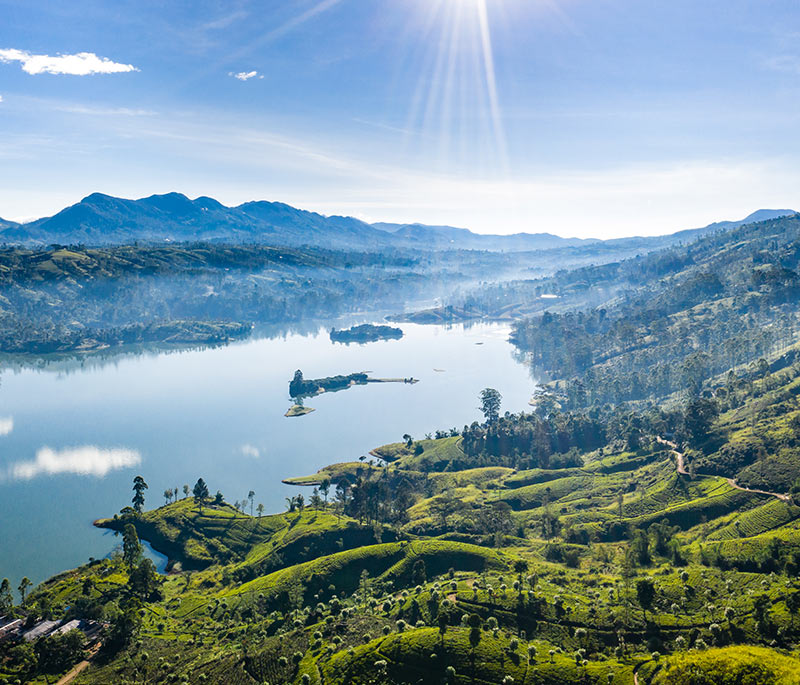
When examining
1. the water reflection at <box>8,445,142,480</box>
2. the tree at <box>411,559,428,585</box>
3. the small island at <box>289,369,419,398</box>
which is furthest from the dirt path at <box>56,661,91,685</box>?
the small island at <box>289,369,419,398</box>

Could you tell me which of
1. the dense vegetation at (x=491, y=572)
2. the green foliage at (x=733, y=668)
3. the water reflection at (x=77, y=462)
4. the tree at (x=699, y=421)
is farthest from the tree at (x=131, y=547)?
the tree at (x=699, y=421)

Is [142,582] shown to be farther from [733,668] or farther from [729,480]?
[729,480]

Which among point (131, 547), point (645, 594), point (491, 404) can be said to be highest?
point (645, 594)

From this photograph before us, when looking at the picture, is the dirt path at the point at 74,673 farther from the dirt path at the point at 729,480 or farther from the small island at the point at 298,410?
the small island at the point at 298,410

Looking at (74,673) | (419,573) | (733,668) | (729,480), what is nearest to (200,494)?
(74,673)

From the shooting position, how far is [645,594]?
164 ft

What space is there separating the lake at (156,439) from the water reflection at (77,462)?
0.87ft

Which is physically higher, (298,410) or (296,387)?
(296,387)

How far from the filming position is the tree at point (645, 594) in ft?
163

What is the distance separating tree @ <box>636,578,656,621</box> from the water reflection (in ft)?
332

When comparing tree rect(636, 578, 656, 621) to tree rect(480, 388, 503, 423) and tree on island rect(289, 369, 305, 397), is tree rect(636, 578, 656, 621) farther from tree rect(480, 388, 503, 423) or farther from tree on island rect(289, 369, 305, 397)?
tree on island rect(289, 369, 305, 397)

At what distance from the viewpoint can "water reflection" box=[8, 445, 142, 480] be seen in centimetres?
11331

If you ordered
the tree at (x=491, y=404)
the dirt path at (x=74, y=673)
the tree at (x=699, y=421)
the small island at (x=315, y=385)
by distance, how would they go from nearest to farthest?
the dirt path at (x=74, y=673) < the tree at (x=699, y=421) < the tree at (x=491, y=404) < the small island at (x=315, y=385)

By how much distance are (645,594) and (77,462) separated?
372ft
